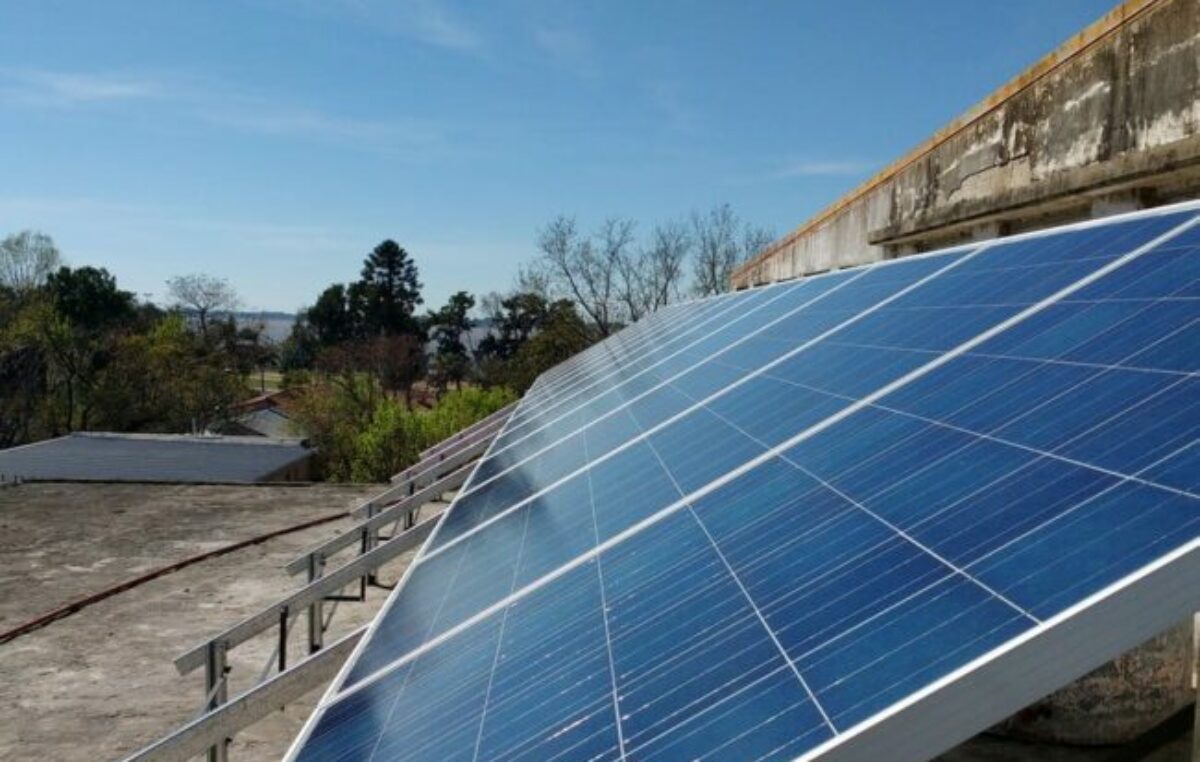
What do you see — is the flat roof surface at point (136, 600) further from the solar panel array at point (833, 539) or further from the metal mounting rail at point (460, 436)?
the solar panel array at point (833, 539)

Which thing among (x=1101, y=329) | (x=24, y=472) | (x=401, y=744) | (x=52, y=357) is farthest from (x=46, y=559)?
(x=52, y=357)

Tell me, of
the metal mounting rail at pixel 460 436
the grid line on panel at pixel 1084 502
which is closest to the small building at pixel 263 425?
the metal mounting rail at pixel 460 436

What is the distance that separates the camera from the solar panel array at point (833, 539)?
2.04 meters

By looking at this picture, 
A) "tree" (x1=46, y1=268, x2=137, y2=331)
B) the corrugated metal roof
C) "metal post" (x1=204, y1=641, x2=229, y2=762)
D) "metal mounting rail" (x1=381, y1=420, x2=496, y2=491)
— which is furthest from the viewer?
"tree" (x1=46, y1=268, x2=137, y2=331)

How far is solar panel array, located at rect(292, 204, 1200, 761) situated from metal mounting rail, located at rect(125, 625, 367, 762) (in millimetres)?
457

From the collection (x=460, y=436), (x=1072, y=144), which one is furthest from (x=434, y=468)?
(x=1072, y=144)

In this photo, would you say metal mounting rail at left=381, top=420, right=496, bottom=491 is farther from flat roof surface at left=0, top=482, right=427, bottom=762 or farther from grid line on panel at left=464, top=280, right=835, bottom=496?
grid line on panel at left=464, top=280, right=835, bottom=496

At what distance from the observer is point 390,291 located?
110 m

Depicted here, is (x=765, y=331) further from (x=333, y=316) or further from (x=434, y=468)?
(x=333, y=316)

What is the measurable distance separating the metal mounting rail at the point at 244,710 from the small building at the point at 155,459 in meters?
24.5

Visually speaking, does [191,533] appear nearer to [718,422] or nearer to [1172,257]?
[718,422]

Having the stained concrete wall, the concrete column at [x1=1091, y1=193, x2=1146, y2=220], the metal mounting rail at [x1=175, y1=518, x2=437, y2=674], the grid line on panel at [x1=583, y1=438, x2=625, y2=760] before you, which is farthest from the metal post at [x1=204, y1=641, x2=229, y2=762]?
the concrete column at [x1=1091, y1=193, x2=1146, y2=220]

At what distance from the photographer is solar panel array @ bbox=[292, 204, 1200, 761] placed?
2.04 meters

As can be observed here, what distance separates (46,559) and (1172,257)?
15.1m
